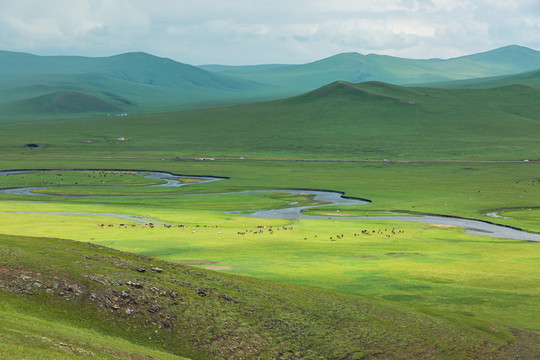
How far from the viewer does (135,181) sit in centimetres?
12362

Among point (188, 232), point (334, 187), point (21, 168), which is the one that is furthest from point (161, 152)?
point (188, 232)

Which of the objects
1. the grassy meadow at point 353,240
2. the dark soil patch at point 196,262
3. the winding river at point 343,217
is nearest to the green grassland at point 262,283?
the dark soil patch at point 196,262

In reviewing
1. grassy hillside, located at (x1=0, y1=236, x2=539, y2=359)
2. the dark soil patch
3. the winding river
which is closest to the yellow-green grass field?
the dark soil patch

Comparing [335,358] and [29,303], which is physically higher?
[29,303]

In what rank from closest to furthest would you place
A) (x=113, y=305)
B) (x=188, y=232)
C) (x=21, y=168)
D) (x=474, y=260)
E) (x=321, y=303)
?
(x=113, y=305)
(x=321, y=303)
(x=474, y=260)
(x=188, y=232)
(x=21, y=168)

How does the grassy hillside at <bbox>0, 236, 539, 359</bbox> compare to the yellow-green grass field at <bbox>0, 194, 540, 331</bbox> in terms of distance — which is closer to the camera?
the grassy hillside at <bbox>0, 236, 539, 359</bbox>

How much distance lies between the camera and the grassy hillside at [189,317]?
24.8 m

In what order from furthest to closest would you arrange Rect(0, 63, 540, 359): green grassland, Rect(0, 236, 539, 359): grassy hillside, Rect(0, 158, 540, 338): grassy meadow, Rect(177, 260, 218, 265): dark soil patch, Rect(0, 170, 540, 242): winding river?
Rect(0, 170, 540, 242): winding river
Rect(177, 260, 218, 265): dark soil patch
Rect(0, 158, 540, 338): grassy meadow
Rect(0, 63, 540, 359): green grassland
Rect(0, 236, 539, 359): grassy hillside

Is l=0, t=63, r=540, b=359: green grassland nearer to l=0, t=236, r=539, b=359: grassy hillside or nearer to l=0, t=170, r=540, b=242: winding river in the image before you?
l=0, t=236, r=539, b=359: grassy hillside

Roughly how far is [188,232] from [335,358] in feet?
110

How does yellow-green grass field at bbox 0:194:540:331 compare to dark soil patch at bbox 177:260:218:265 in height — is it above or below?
below

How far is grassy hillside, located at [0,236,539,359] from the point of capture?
24797mm

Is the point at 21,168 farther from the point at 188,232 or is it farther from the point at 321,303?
the point at 321,303

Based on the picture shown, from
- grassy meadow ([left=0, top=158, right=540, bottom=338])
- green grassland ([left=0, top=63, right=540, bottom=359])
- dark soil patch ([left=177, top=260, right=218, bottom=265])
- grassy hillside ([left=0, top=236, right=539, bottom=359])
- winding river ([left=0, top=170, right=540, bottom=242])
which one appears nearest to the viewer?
grassy hillside ([left=0, top=236, right=539, bottom=359])
